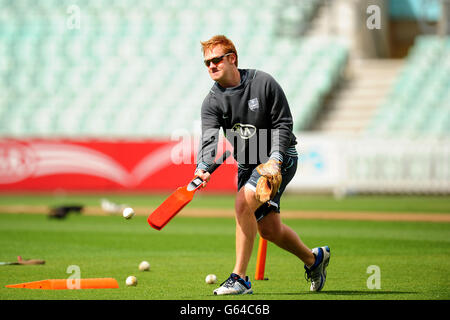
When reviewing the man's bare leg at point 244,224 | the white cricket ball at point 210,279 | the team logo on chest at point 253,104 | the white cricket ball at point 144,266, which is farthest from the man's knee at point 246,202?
the white cricket ball at point 144,266

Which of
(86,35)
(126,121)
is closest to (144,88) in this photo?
(126,121)

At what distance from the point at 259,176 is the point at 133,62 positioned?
23716 mm

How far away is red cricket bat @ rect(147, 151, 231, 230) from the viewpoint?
6781 millimetres

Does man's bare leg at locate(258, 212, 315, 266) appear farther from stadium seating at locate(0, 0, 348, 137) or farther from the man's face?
stadium seating at locate(0, 0, 348, 137)

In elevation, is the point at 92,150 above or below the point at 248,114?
below

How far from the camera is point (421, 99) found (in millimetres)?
24531

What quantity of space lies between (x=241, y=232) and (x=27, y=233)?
23.8 ft

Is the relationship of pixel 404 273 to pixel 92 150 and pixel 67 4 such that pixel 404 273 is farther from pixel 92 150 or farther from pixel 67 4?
pixel 67 4

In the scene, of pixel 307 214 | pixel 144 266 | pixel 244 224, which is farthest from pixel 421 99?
pixel 244 224

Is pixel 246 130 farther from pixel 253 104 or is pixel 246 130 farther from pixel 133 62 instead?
pixel 133 62

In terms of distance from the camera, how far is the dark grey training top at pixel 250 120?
22.5 feet

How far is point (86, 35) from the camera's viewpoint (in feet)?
102

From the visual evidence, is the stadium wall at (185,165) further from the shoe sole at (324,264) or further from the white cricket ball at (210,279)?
the shoe sole at (324,264)

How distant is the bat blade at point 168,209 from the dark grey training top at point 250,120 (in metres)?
0.32
